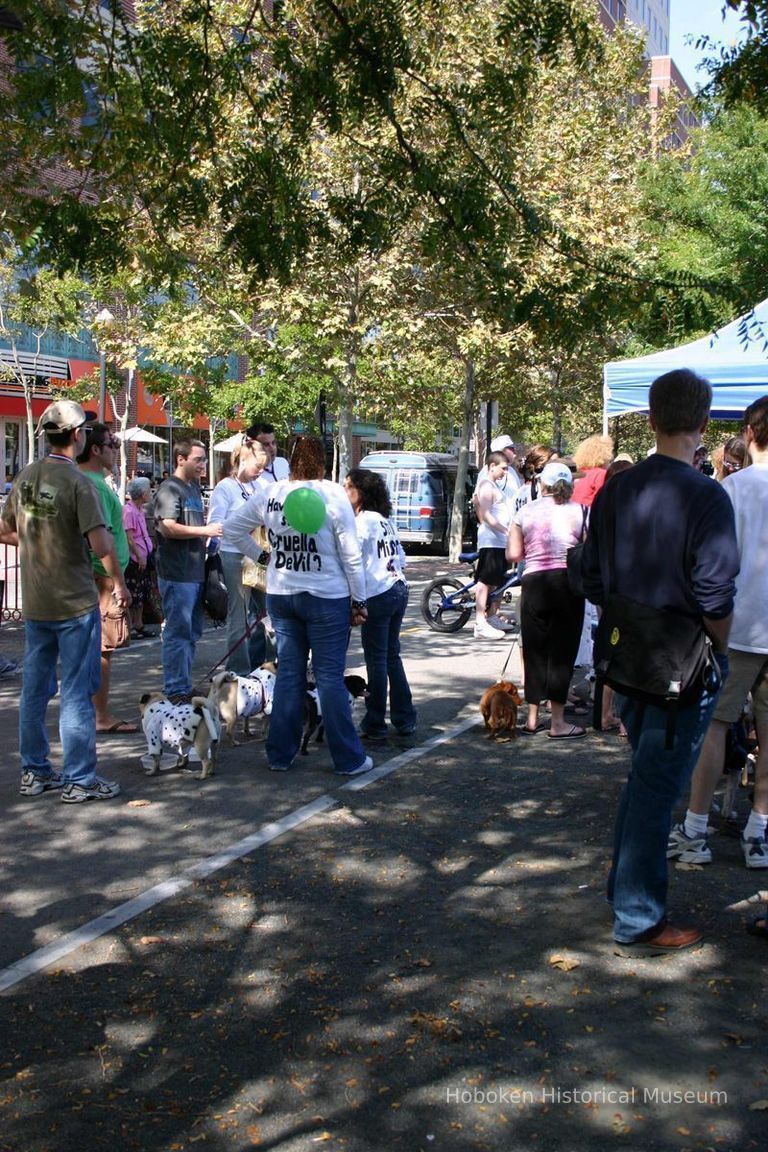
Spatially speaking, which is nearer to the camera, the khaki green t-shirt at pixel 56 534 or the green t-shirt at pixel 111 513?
the khaki green t-shirt at pixel 56 534

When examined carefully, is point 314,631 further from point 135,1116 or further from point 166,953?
point 135,1116

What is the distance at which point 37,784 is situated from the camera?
22.3ft

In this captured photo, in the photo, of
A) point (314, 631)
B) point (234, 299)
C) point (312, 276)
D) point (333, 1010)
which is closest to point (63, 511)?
point (314, 631)

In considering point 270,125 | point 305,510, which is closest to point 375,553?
point 305,510

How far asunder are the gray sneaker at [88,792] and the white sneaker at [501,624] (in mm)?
7701

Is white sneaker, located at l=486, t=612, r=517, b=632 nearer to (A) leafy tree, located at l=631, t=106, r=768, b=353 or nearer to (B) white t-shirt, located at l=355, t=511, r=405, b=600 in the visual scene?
(B) white t-shirt, located at l=355, t=511, r=405, b=600

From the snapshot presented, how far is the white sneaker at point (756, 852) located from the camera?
5.45m

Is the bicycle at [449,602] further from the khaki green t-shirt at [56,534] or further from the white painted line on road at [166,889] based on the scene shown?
the khaki green t-shirt at [56,534]

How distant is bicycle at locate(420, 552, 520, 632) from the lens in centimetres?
1423

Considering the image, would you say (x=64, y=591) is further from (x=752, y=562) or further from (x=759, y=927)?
(x=759, y=927)

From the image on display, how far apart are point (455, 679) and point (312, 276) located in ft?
44.2

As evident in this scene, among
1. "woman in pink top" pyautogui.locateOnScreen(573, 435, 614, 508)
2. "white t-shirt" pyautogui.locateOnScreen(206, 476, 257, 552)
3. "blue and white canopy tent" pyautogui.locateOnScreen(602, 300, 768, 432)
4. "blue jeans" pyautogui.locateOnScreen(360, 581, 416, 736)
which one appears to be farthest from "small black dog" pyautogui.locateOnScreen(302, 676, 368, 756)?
"blue and white canopy tent" pyautogui.locateOnScreen(602, 300, 768, 432)

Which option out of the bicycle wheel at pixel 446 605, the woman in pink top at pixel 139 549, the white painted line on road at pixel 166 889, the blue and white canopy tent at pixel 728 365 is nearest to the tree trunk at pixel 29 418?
the woman in pink top at pixel 139 549

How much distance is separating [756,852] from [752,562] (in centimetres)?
129
